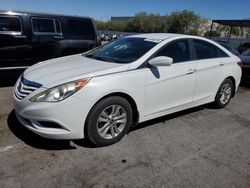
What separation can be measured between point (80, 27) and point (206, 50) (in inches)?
153

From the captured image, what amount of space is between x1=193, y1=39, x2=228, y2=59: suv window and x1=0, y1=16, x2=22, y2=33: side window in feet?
13.7

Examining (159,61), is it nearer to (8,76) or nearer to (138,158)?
(138,158)

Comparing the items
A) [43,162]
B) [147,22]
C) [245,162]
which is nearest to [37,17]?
[43,162]

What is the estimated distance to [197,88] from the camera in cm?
535

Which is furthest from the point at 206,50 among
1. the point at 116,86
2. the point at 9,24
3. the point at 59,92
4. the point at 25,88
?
the point at 9,24

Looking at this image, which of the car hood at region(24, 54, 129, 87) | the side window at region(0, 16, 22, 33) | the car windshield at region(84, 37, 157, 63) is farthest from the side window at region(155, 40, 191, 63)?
the side window at region(0, 16, 22, 33)

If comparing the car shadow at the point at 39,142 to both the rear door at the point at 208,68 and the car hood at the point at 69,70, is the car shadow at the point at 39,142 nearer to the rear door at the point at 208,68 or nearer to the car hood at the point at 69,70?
the car hood at the point at 69,70

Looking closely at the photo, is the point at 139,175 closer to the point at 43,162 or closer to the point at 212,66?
the point at 43,162

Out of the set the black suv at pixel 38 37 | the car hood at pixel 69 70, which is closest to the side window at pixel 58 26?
the black suv at pixel 38 37

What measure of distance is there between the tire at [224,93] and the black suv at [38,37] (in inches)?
154

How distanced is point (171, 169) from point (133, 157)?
1.73 ft

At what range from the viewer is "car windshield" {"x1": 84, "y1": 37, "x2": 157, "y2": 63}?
4.62 metres

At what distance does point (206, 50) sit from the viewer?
18.7 ft

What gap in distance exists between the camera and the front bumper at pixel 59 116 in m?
3.64
